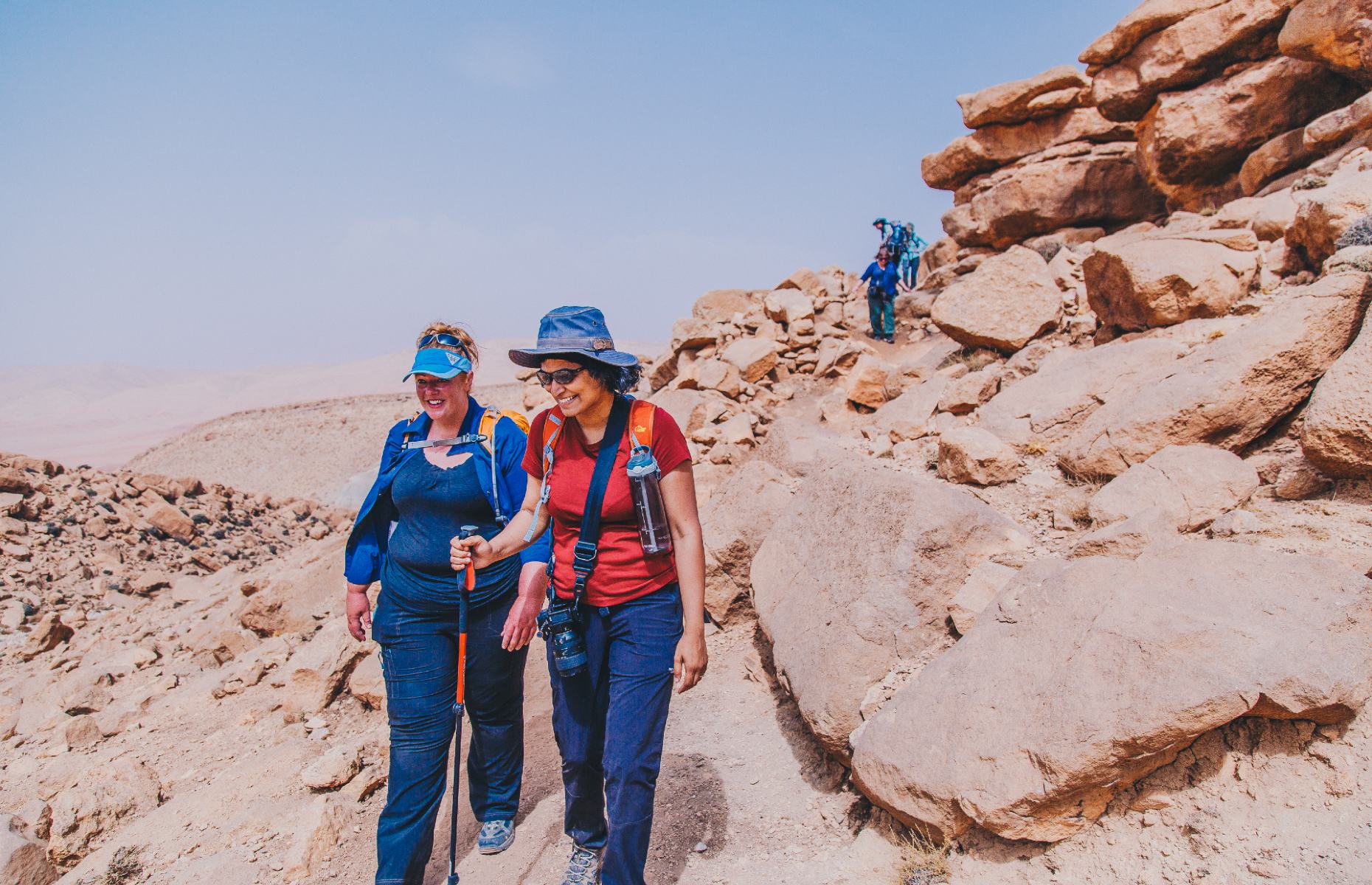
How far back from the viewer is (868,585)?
3.80 meters

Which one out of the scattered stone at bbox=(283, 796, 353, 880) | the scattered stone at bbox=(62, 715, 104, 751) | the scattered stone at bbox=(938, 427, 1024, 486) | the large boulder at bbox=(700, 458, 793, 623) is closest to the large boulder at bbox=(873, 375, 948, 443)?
the scattered stone at bbox=(938, 427, 1024, 486)

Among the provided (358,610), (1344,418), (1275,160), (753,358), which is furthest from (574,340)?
(1275,160)

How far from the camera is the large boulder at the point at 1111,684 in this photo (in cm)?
242

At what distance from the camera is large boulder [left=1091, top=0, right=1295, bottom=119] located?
11.1 m

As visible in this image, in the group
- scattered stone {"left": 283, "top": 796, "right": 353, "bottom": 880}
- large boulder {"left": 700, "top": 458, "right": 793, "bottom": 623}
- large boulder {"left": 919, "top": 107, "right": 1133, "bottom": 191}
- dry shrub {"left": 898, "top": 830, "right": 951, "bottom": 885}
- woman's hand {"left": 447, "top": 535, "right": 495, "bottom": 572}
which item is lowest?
scattered stone {"left": 283, "top": 796, "right": 353, "bottom": 880}

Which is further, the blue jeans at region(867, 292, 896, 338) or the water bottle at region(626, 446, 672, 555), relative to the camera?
the blue jeans at region(867, 292, 896, 338)

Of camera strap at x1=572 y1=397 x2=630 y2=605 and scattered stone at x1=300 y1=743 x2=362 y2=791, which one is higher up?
camera strap at x1=572 y1=397 x2=630 y2=605

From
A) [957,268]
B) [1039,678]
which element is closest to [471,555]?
[1039,678]

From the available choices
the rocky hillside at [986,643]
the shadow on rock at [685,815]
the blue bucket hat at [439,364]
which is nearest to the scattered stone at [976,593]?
the rocky hillside at [986,643]

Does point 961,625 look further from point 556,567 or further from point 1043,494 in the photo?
point 556,567

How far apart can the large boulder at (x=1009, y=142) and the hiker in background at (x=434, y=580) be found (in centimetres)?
1511

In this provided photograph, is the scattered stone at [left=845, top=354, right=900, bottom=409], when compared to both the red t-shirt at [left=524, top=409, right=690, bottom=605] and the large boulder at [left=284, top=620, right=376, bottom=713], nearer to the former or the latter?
the large boulder at [left=284, top=620, right=376, bottom=713]

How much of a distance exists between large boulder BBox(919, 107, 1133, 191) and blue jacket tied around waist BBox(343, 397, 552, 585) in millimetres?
15024

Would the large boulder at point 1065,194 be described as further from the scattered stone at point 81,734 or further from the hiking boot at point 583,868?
→ the scattered stone at point 81,734
